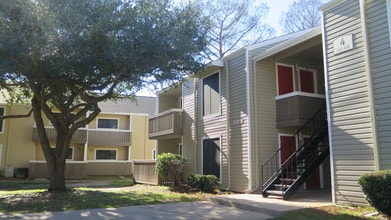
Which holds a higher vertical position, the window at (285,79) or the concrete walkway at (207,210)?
the window at (285,79)

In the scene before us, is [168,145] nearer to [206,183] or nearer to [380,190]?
[206,183]

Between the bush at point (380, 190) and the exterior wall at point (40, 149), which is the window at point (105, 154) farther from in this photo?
the bush at point (380, 190)

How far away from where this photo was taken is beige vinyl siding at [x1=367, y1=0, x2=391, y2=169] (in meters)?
9.55

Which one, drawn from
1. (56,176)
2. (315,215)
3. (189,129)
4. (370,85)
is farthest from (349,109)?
(56,176)

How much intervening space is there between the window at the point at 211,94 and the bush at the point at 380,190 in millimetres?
9624

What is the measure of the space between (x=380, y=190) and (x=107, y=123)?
27360mm

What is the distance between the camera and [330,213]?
9.52m

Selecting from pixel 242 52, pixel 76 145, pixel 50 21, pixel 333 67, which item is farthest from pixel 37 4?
pixel 76 145

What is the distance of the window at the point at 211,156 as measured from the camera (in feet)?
56.1

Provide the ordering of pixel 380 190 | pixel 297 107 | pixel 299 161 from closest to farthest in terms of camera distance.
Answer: pixel 380 190, pixel 299 161, pixel 297 107

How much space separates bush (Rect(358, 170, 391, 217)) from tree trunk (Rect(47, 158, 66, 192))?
12.1 m

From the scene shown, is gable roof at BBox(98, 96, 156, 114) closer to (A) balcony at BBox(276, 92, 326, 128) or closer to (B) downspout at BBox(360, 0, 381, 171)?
(A) balcony at BBox(276, 92, 326, 128)

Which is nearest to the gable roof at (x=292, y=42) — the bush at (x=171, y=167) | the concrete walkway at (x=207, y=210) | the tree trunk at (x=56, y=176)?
the concrete walkway at (x=207, y=210)

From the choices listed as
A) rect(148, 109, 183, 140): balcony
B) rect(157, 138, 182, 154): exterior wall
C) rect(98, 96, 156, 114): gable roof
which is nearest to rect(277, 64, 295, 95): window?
rect(148, 109, 183, 140): balcony
